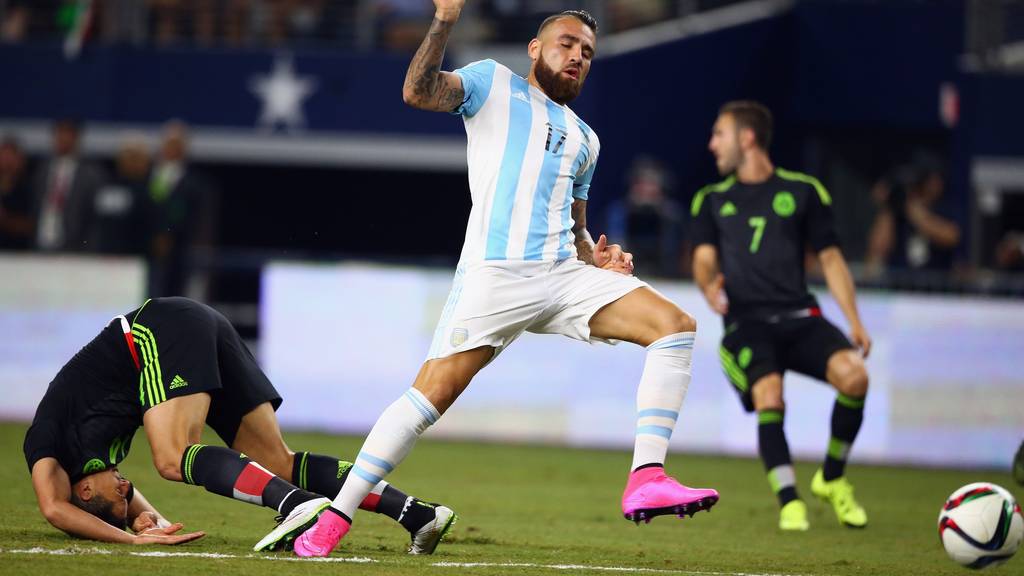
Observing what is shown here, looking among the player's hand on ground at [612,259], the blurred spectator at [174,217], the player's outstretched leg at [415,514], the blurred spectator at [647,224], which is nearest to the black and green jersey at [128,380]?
→ the player's outstretched leg at [415,514]

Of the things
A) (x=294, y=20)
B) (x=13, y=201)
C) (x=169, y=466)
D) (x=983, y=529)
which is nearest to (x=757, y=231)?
(x=983, y=529)

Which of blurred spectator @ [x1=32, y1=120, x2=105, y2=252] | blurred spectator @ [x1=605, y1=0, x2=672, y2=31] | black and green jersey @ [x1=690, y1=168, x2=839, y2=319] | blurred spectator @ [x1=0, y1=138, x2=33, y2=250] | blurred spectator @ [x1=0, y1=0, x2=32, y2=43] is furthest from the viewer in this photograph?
blurred spectator @ [x1=0, y1=0, x2=32, y2=43]

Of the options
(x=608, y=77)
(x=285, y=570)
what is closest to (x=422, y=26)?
(x=608, y=77)

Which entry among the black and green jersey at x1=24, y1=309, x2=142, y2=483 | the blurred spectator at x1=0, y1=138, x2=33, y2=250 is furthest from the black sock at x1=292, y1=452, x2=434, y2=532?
the blurred spectator at x1=0, y1=138, x2=33, y2=250

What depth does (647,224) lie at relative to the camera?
15281mm

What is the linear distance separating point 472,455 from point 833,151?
8282 millimetres

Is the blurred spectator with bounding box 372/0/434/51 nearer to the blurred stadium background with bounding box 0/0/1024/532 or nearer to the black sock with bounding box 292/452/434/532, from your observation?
the blurred stadium background with bounding box 0/0/1024/532

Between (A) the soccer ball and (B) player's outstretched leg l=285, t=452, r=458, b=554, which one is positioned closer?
(A) the soccer ball

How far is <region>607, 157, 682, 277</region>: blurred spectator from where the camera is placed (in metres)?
15.1

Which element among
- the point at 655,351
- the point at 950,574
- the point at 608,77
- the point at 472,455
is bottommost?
the point at 472,455

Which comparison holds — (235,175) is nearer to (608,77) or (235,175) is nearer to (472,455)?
(608,77)

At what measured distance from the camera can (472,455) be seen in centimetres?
1240

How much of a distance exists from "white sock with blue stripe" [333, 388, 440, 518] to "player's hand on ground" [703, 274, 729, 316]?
3283 mm

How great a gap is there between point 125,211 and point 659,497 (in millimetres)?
9197
